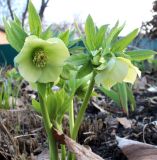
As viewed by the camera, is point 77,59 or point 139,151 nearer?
point 77,59

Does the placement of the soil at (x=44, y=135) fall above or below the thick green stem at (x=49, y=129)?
below

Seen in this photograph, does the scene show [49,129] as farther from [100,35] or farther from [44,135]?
[44,135]

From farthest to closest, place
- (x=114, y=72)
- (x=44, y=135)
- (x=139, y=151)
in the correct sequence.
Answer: (x=44, y=135)
(x=139, y=151)
(x=114, y=72)

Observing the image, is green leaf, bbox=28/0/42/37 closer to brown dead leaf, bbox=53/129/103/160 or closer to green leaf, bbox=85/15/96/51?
green leaf, bbox=85/15/96/51

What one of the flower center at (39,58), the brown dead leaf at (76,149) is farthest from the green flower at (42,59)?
the brown dead leaf at (76,149)

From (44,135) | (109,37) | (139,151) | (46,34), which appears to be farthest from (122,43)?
(44,135)

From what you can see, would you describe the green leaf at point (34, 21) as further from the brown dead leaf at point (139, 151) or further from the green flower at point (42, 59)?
the brown dead leaf at point (139, 151)

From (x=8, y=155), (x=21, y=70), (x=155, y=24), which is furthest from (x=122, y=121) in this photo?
(x=155, y=24)

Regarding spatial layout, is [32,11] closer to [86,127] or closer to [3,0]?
[86,127]

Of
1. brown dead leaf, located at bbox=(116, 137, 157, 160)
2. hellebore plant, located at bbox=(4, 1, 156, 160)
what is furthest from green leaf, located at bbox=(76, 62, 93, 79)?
brown dead leaf, located at bbox=(116, 137, 157, 160)
